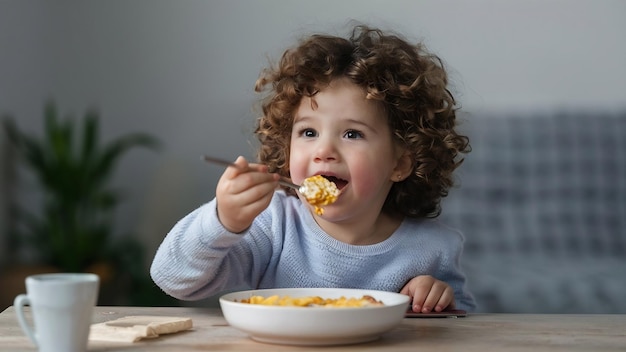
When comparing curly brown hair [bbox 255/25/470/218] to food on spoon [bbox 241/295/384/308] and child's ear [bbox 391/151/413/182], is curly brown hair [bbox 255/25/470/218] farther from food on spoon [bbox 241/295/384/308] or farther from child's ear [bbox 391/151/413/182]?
food on spoon [bbox 241/295/384/308]

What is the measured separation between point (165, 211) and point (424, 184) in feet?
7.82

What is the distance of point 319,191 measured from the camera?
49.8 inches

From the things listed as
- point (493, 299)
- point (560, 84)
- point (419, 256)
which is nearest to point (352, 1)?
point (560, 84)

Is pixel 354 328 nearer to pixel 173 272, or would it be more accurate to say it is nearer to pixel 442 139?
pixel 173 272

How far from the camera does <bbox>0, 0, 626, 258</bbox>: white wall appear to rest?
3.83m

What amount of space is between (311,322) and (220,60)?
3.14m

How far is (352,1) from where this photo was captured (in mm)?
3910

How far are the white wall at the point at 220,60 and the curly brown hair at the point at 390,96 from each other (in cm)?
223

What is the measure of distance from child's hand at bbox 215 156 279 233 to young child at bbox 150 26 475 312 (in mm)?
81

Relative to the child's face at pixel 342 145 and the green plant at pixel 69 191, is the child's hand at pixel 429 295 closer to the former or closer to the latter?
the child's face at pixel 342 145

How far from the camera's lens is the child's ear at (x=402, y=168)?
153 centimetres

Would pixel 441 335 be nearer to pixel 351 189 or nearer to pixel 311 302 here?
pixel 311 302

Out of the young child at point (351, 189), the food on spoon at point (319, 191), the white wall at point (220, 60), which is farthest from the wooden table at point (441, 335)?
the white wall at point (220, 60)

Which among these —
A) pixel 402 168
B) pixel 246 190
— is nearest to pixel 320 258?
pixel 402 168
